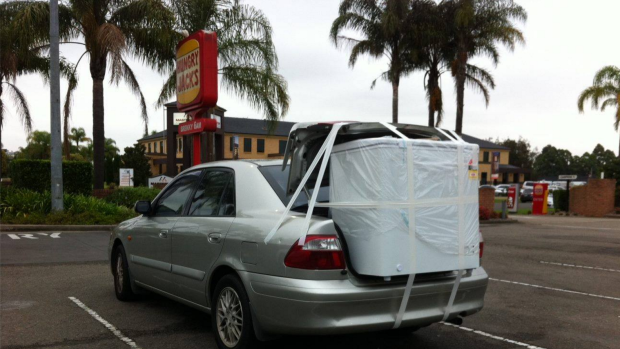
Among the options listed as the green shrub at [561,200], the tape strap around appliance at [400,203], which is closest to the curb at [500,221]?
the green shrub at [561,200]

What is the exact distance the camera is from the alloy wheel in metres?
4.18

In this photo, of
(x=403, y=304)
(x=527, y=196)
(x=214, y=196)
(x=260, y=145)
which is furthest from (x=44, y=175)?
(x=260, y=145)

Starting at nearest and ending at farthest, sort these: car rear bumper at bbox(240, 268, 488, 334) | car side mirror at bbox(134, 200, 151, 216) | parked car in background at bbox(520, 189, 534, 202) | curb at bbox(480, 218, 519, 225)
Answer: car rear bumper at bbox(240, 268, 488, 334) → car side mirror at bbox(134, 200, 151, 216) → curb at bbox(480, 218, 519, 225) → parked car in background at bbox(520, 189, 534, 202)

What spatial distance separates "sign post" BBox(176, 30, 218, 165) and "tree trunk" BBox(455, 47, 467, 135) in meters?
18.3

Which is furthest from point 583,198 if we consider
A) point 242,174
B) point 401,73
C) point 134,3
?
point 242,174

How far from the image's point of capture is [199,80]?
10.8 metres

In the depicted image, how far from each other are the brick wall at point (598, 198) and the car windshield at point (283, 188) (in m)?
27.5

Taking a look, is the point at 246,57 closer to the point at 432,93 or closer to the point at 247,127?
the point at 432,93

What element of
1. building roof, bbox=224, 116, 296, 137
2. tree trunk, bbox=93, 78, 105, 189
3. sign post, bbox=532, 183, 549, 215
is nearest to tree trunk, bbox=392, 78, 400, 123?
sign post, bbox=532, 183, 549, 215

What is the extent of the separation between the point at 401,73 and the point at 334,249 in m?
26.5

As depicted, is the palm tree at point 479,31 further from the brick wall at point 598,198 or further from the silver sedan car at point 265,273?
the silver sedan car at point 265,273

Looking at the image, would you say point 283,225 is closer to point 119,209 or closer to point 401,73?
point 119,209

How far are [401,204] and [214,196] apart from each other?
192 centimetres

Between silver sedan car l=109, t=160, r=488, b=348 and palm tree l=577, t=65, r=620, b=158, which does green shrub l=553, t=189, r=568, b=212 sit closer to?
palm tree l=577, t=65, r=620, b=158
